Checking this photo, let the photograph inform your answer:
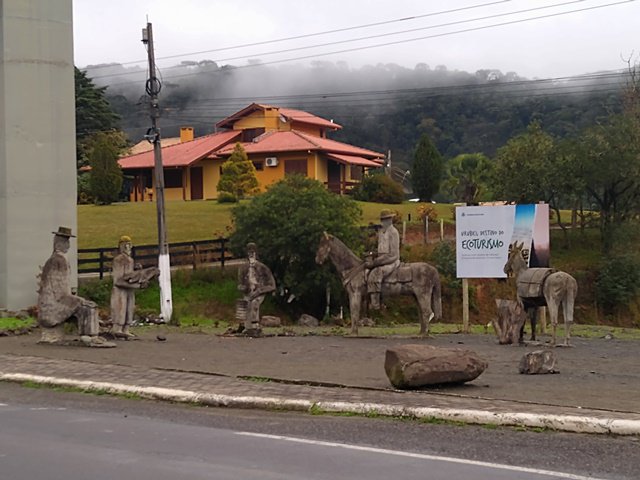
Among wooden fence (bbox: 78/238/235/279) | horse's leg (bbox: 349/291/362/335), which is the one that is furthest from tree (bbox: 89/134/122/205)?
horse's leg (bbox: 349/291/362/335)

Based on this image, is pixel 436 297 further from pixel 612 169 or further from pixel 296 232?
pixel 612 169

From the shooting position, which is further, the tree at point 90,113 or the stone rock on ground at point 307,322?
Answer: the tree at point 90,113

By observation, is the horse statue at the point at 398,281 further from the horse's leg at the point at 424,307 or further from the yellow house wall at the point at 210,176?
the yellow house wall at the point at 210,176

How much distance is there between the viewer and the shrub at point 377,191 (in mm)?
67750

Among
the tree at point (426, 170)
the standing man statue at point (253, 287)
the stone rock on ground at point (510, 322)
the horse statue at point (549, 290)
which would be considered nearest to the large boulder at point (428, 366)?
the horse statue at point (549, 290)

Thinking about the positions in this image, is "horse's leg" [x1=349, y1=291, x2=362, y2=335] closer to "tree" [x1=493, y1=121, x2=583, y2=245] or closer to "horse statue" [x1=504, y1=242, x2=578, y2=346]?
"horse statue" [x1=504, y1=242, x2=578, y2=346]

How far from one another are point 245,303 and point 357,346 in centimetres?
365

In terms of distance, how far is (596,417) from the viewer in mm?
9914

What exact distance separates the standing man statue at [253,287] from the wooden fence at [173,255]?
49.3ft

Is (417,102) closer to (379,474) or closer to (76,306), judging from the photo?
(76,306)

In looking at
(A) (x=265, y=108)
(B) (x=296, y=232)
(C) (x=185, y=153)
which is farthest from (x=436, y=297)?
(A) (x=265, y=108)

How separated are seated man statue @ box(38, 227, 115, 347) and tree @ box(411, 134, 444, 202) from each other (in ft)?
193

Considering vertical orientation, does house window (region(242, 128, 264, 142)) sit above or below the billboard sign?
above

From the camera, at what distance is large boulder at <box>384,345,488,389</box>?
40.5 feet
